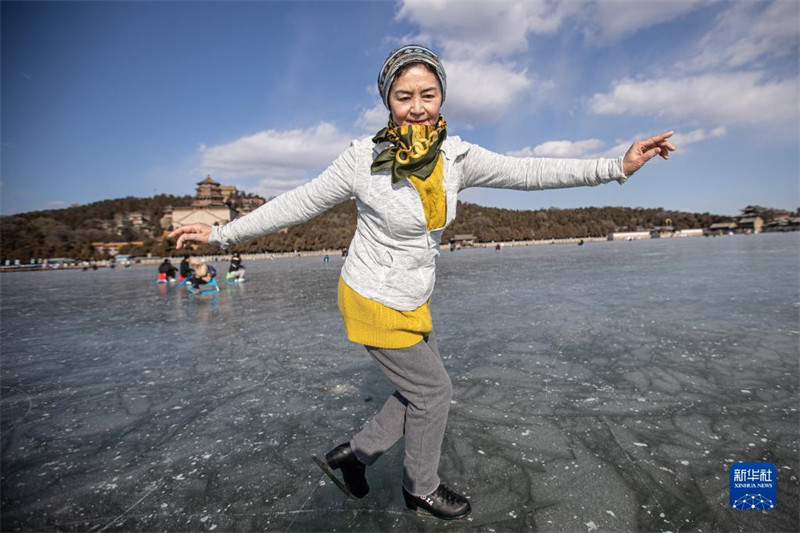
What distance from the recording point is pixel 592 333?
14.9 ft

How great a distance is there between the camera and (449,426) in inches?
95.3

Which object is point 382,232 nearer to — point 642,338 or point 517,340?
point 517,340

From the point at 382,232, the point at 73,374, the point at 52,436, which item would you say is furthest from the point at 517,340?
the point at 73,374

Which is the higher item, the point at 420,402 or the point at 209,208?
the point at 209,208

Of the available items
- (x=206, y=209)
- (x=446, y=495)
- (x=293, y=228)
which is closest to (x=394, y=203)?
(x=446, y=495)

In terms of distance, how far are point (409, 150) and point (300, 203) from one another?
0.51 meters

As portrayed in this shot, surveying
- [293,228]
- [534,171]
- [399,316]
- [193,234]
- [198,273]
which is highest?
[293,228]

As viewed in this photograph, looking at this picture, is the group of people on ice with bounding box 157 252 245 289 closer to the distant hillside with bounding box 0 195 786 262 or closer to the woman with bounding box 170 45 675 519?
the woman with bounding box 170 45 675 519

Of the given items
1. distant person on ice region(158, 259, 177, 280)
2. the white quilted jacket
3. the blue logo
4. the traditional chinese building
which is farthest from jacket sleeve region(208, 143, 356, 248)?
the traditional chinese building

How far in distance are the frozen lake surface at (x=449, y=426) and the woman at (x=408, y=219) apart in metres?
0.31

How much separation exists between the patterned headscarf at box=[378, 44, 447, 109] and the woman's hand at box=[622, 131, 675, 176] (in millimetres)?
836

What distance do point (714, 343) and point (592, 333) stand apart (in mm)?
1093

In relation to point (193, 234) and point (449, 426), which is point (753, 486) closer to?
point (449, 426)

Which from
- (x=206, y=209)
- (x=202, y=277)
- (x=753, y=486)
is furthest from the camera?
(x=206, y=209)
